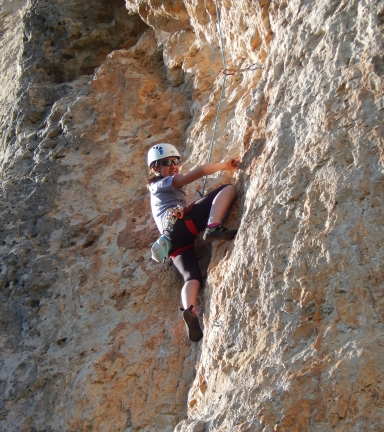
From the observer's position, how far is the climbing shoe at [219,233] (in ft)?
15.3

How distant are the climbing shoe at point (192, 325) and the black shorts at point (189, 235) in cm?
51

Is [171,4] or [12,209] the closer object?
[12,209]

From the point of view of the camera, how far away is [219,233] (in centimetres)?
469

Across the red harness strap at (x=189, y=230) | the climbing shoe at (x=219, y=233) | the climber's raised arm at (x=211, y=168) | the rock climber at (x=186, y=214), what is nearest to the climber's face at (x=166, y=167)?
the rock climber at (x=186, y=214)

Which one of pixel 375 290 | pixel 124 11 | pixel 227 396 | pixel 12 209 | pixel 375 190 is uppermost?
pixel 124 11

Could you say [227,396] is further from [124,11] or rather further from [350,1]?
[124,11]

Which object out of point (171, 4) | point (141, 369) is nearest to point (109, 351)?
point (141, 369)

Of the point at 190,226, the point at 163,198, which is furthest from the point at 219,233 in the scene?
the point at 163,198

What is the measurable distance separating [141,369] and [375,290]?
2.16 m

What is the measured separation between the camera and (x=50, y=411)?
4.94 m

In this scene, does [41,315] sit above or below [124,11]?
below

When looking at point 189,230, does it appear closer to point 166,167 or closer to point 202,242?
point 202,242

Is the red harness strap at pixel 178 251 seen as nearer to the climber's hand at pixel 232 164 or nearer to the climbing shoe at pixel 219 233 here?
the climbing shoe at pixel 219 233

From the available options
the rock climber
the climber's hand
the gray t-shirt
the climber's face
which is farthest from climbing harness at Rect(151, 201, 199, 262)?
the climber's face
